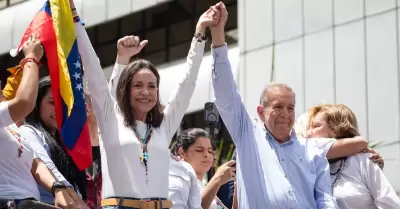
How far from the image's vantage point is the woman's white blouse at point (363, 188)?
711 cm

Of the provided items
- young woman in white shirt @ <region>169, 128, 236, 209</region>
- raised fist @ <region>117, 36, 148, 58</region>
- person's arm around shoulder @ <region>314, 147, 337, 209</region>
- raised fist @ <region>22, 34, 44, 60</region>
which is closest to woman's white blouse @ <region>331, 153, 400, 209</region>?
person's arm around shoulder @ <region>314, 147, 337, 209</region>

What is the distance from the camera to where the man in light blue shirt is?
6.59 metres

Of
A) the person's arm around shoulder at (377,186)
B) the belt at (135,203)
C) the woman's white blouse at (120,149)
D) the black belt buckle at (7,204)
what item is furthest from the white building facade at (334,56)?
the black belt buckle at (7,204)

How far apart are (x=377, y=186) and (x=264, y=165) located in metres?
1.00

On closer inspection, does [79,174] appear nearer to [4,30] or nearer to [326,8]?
[326,8]

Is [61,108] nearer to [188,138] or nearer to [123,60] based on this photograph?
[123,60]

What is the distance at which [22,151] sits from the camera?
6.04 metres

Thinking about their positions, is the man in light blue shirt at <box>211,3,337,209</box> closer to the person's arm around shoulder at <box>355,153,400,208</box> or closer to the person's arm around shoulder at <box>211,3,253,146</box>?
the person's arm around shoulder at <box>211,3,253,146</box>

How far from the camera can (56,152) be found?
260 inches

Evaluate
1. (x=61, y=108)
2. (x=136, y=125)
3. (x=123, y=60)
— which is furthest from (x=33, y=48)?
(x=123, y=60)

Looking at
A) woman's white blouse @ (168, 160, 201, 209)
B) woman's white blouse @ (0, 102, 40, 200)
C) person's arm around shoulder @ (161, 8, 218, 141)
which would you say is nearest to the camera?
woman's white blouse @ (0, 102, 40, 200)

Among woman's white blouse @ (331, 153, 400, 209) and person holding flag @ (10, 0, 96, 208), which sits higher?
person holding flag @ (10, 0, 96, 208)

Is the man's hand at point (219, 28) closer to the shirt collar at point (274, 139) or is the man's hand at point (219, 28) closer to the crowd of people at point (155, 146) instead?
the crowd of people at point (155, 146)

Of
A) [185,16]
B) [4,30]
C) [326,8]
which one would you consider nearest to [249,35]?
[326,8]
